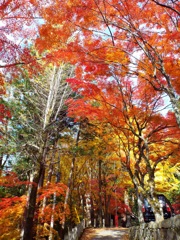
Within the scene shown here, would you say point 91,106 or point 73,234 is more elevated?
point 91,106

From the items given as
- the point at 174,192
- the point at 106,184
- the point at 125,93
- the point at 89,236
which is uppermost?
the point at 125,93

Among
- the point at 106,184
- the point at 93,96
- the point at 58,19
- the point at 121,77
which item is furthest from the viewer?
the point at 106,184

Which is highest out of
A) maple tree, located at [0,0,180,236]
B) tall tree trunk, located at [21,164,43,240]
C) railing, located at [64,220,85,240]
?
maple tree, located at [0,0,180,236]

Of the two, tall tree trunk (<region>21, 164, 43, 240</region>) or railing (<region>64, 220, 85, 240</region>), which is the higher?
tall tree trunk (<region>21, 164, 43, 240</region>)

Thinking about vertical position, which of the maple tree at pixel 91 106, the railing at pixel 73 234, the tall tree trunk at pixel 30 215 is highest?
the maple tree at pixel 91 106

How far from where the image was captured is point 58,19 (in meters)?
6.74

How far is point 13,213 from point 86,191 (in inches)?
582

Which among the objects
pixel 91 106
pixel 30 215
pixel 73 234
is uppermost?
pixel 91 106

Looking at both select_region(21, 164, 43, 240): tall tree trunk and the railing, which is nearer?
select_region(21, 164, 43, 240): tall tree trunk

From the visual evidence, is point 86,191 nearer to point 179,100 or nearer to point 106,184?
point 106,184

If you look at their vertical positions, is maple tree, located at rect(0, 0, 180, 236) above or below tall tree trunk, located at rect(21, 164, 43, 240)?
above

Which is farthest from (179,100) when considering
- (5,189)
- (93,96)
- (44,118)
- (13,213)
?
(5,189)

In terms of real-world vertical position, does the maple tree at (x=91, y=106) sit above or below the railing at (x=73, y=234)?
above

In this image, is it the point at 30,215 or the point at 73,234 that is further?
the point at 73,234
